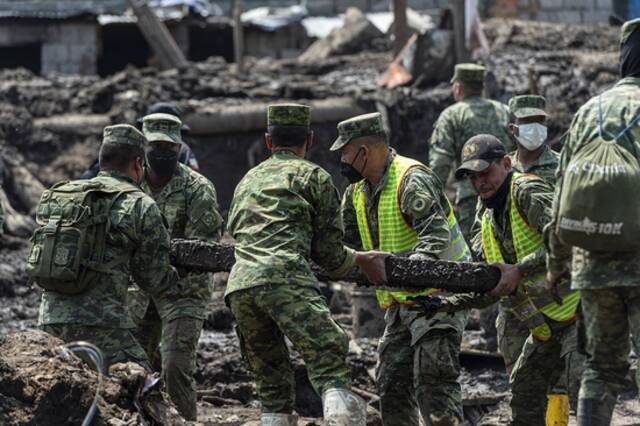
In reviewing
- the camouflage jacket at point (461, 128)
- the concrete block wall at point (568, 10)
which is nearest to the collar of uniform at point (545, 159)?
the camouflage jacket at point (461, 128)

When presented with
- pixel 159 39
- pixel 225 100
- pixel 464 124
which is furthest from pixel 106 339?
pixel 159 39

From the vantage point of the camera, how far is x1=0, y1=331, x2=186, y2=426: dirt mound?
7637mm

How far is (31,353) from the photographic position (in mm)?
7902

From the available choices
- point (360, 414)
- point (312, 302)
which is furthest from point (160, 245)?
point (360, 414)

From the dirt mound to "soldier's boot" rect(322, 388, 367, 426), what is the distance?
33.2 inches

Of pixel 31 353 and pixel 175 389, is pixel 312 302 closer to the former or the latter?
pixel 31 353

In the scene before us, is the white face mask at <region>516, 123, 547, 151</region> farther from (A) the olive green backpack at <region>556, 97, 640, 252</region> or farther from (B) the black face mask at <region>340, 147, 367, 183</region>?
(A) the olive green backpack at <region>556, 97, 640, 252</region>

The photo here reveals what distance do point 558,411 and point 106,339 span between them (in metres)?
2.80

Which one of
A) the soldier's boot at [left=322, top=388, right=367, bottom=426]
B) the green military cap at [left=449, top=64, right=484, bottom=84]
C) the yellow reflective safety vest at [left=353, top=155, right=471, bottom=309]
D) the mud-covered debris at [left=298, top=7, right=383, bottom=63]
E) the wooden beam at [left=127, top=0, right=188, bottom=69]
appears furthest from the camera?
the mud-covered debris at [left=298, top=7, right=383, bottom=63]

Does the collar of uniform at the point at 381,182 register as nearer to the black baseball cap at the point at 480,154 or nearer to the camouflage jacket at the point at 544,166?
the black baseball cap at the point at 480,154

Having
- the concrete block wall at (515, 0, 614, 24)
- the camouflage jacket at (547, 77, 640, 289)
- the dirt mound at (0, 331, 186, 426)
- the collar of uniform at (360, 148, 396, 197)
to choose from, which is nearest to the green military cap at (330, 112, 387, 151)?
the collar of uniform at (360, 148, 396, 197)

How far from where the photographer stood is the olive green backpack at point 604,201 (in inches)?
276

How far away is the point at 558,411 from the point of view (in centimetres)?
924

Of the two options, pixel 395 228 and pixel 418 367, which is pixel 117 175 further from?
pixel 418 367
